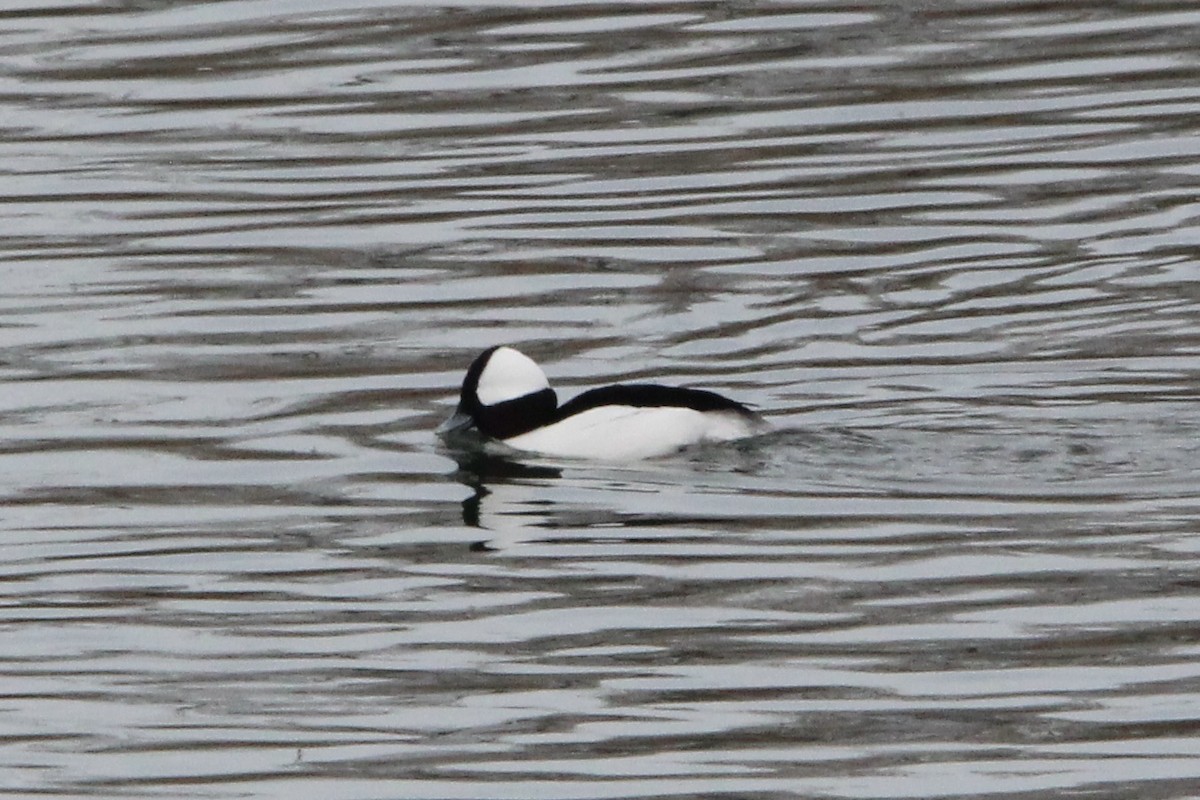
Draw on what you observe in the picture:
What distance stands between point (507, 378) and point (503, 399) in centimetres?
10

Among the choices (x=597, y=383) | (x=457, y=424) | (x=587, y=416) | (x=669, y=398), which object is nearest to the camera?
(x=669, y=398)

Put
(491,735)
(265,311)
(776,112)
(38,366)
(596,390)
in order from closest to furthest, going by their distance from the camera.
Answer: (491,735) < (596,390) < (38,366) < (265,311) < (776,112)

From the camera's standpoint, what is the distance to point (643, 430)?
10.9m

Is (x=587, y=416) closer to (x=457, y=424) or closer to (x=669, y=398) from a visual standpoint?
(x=669, y=398)

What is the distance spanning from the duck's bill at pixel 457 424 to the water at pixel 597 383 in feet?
0.40

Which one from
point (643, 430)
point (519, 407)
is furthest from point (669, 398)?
point (519, 407)

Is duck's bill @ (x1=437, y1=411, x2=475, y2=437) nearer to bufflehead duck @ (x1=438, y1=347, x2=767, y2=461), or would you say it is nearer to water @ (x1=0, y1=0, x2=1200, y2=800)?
bufflehead duck @ (x1=438, y1=347, x2=767, y2=461)

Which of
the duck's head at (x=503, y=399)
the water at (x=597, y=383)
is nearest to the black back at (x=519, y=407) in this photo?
the duck's head at (x=503, y=399)

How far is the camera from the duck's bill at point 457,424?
1126cm

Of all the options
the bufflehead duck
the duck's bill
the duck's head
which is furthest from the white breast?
the duck's bill

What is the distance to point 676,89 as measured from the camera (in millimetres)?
16203

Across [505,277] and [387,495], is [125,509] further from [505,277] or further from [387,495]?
[505,277]

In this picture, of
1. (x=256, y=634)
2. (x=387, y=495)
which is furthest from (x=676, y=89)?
(x=256, y=634)

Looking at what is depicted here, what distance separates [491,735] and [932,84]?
9.17 meters
